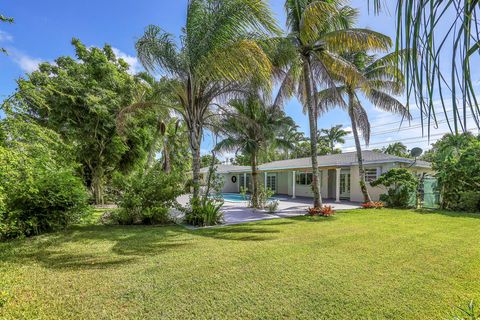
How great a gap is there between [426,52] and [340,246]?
6395 mm

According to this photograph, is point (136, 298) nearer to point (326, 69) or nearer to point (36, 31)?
point (36, 31)

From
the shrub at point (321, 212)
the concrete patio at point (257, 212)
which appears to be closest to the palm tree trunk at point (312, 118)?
the shrub at point (321, 212)

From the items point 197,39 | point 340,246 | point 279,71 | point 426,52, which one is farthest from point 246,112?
point 426,52

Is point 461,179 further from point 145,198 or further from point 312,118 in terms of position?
point 145,198

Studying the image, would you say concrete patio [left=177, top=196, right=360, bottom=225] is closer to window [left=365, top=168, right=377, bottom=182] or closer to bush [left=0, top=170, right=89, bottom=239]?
window [left=365, top=168, right=377, bottom=182]

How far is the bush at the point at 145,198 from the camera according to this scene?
9656 millimetres

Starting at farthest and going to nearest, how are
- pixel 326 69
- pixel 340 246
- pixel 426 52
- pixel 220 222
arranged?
pixel 326 69 → pixel 220 222 → pixel 340 246 → pixel 426 52

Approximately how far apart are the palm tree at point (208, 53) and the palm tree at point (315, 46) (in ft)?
8.48

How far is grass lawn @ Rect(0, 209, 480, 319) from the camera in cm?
357

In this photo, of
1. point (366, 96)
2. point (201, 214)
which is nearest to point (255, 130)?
point (201, 214)

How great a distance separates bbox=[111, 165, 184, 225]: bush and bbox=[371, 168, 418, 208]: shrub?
1216cm

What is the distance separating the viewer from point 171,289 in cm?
416

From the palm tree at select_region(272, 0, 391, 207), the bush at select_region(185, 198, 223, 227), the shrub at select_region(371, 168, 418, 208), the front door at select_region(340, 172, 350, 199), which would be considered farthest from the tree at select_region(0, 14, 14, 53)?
the front door at select_region(340, 172, 350, 199)

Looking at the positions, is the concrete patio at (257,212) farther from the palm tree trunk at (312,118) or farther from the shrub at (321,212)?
the palm tree trunk at (312,118)
